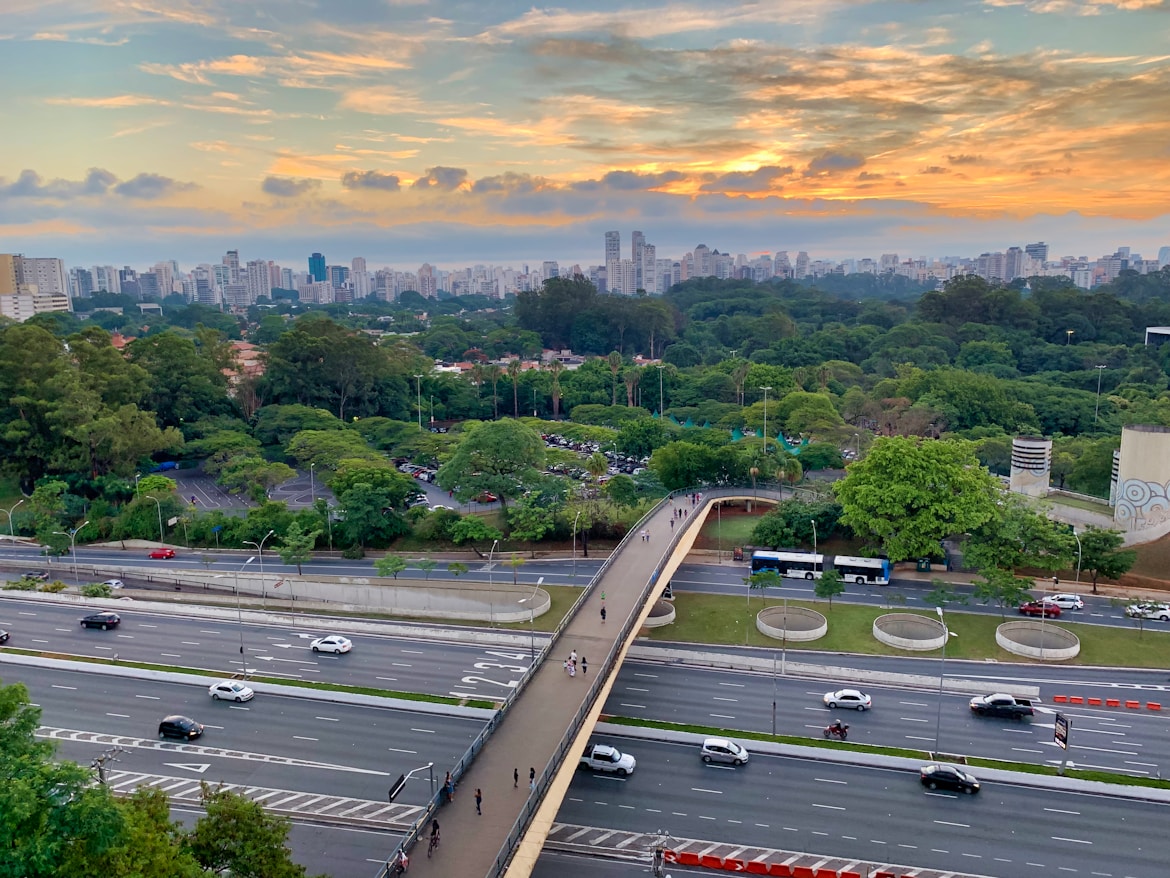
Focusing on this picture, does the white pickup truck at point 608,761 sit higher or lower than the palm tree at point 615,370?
lower

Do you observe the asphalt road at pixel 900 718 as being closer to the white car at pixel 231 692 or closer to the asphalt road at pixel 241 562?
the asphalt road at pixel 241 562

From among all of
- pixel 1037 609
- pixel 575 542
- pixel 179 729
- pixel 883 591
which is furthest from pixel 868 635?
pixel 179 729

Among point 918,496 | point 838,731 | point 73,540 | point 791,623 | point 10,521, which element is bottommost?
point 838,731

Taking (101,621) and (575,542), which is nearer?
(101,621)

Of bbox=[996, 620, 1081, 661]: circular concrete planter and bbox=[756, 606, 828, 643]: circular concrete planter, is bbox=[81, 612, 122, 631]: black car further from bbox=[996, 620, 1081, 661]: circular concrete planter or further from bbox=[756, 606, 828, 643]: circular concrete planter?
bbox=[996, 620, 1081, 661]: circular concrete planter

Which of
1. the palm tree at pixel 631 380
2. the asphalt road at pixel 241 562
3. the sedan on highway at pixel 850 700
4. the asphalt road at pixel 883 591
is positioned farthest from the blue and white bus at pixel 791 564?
the palm tree at pixel 631 380

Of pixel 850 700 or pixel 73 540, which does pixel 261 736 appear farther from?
pixel 73 540

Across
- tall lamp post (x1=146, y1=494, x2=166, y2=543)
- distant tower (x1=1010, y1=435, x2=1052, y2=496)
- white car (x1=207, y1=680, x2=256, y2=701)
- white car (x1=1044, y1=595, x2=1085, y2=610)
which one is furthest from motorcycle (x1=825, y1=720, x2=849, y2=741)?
tall lamp post (x1=146, y1=494, x2=166, y2=543)
